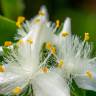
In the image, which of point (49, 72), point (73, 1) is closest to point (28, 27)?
point (49, 72)

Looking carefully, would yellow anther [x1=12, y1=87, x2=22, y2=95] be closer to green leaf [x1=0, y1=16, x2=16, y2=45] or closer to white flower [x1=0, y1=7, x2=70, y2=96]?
white flower [x1=0, y1=7, x2=70, y2=96]

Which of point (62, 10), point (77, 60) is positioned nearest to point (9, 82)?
point (77, 60)

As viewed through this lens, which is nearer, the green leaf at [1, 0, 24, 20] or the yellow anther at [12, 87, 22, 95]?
the yellow anther at [12, 87, 22, 95]

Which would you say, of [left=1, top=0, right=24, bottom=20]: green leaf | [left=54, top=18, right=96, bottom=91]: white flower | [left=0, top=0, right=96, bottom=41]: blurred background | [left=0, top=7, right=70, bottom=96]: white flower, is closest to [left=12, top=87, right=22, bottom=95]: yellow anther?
[left=0, top=7, right=70, bottom=96]: white flower

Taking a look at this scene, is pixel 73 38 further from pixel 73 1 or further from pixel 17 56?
pixel 73 1

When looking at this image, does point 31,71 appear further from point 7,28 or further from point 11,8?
point 11,8

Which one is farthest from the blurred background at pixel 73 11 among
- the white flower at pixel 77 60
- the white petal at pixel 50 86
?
the white petal at pixel 50 86
